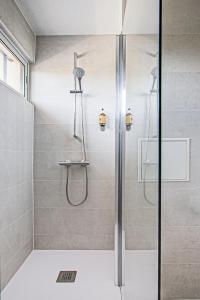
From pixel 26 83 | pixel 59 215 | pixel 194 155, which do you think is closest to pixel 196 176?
pixel 194 155

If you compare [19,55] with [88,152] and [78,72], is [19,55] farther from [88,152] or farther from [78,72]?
[88,152]

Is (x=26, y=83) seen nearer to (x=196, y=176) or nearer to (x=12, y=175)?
(x=12, y=175)

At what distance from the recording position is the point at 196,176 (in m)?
1.34

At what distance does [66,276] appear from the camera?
7.39 feet

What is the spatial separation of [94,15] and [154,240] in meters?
2.33

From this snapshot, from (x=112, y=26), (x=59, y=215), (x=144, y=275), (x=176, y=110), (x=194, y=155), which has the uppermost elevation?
(x=112, y=26)

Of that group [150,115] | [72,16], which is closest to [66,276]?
[150,115]

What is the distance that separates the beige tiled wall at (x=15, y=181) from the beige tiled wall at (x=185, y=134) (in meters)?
1.36

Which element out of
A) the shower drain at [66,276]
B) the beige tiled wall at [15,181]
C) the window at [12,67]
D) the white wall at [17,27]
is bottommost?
the shower drain at [66,276]

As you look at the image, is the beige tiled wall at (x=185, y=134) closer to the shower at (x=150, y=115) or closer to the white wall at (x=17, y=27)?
the shower at (x=150, y=115)

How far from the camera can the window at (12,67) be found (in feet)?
7.65

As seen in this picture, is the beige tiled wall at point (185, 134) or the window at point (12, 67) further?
the window at point (12, 67)

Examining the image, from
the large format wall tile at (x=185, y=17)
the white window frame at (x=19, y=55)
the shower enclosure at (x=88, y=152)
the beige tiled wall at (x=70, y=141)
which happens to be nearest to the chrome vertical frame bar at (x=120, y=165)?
the shower enclosure at (x=88, y=152)

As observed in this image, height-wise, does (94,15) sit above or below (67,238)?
above
